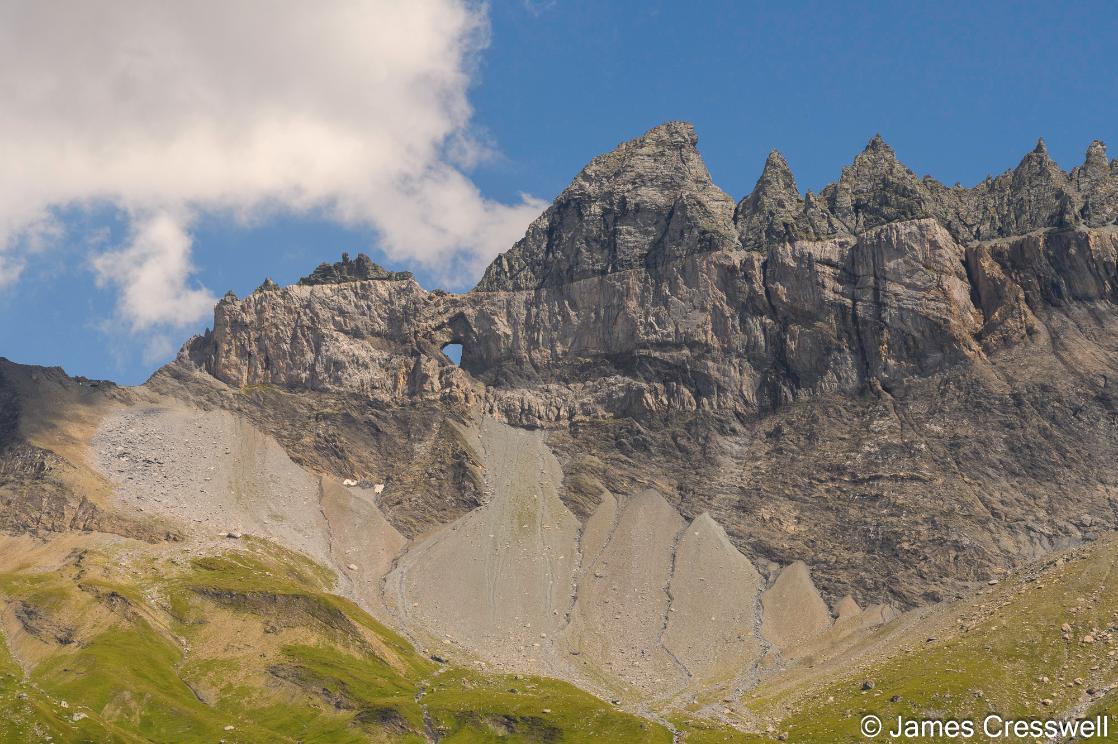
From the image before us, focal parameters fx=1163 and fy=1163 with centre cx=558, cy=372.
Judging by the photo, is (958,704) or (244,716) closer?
(958,704)

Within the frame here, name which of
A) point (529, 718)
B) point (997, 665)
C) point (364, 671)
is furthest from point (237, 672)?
point (997, 665)

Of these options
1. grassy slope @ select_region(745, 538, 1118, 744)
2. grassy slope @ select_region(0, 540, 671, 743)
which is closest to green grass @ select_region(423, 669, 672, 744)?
grassy slope @ select_region(0, 540, 671, 743)

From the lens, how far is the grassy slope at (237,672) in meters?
150

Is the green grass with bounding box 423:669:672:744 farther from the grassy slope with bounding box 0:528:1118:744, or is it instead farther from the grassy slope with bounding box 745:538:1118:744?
the grassy slope with bounding box 745:538:1118:744

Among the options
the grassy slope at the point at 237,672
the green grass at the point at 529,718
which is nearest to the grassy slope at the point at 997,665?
the green grass at the point at 529,718

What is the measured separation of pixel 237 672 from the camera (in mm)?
166500

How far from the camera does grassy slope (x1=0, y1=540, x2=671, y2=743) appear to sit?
493 feet

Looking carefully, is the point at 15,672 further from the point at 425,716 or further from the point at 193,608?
the point at 425,716

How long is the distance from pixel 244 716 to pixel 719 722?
6466 cm

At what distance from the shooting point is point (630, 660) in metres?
191

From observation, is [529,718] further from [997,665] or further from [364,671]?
[997,665]

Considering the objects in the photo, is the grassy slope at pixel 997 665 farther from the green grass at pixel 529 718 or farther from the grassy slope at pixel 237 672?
the grassy slope at pixel 237 672

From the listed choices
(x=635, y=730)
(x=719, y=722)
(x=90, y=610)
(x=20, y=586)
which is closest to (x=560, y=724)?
(x=635, y=730)

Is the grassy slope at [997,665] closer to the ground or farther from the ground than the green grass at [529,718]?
farther from the ground
